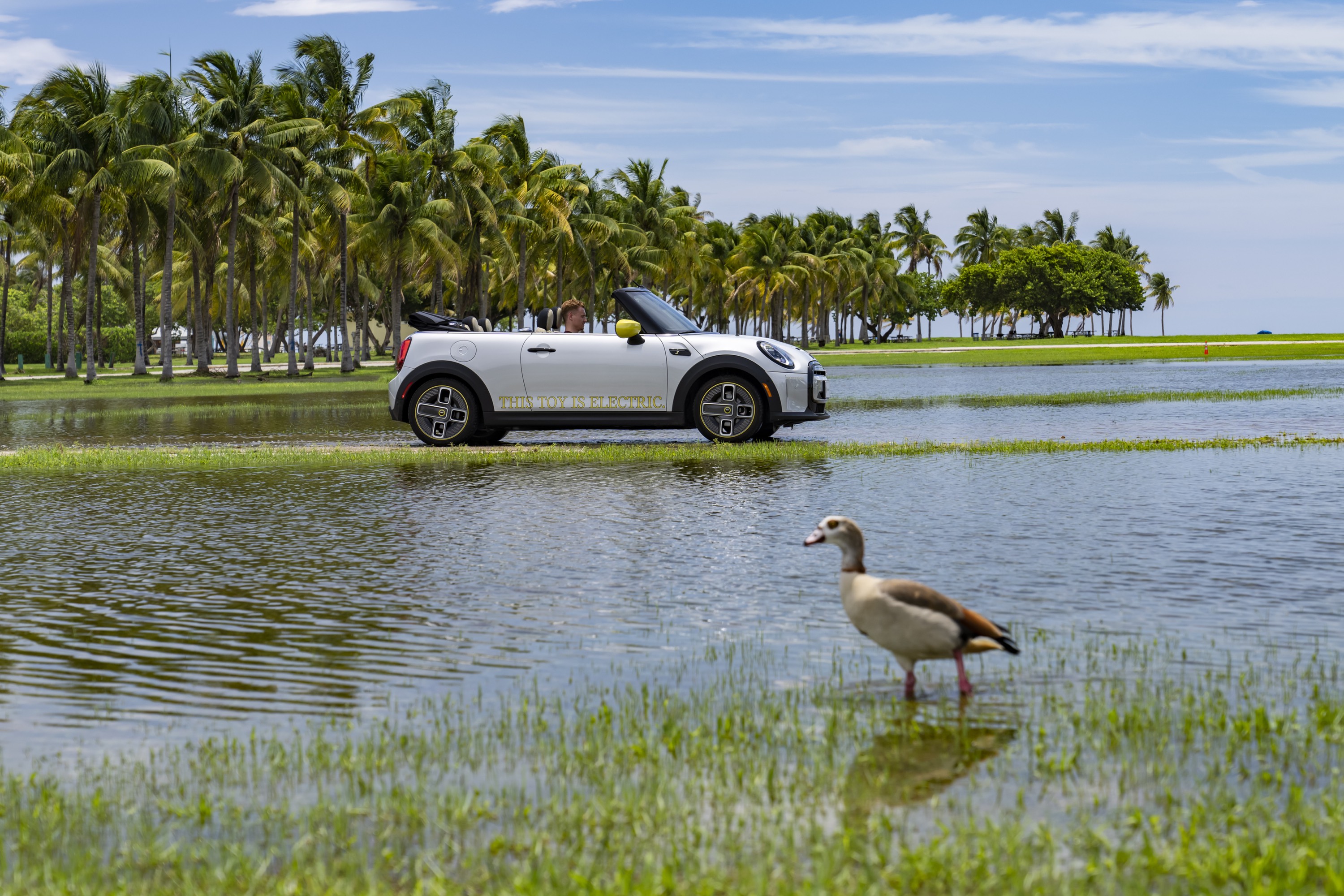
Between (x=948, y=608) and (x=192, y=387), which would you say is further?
(x=192, y=387)

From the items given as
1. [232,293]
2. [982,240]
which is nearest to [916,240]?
[982,240]

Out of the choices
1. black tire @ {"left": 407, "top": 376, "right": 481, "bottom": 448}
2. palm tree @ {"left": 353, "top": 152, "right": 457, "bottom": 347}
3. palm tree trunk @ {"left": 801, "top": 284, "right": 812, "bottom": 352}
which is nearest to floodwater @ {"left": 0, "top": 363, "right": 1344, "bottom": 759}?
black tire @ {"left": 407, "top": 376, "right": 481, "bottom": 448}

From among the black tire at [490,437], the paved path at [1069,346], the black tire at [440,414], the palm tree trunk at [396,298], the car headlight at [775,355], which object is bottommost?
the black tire at [490,437]

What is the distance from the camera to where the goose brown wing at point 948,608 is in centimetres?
482

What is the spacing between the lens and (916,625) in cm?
481

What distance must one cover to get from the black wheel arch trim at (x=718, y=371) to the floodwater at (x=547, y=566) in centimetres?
169

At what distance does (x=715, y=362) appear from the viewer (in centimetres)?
1537

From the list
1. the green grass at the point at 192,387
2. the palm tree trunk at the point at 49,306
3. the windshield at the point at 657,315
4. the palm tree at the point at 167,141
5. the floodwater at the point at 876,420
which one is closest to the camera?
the windshield at the point at 657,315

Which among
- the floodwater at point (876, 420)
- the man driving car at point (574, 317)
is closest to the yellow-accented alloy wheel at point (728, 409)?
the floodwater at point (876, 420)

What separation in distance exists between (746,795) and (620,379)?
1150 cm

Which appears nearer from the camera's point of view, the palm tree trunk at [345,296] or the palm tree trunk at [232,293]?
the palm tree trunk at [232,293]

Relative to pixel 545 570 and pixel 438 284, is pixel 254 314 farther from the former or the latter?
pixel 545 570

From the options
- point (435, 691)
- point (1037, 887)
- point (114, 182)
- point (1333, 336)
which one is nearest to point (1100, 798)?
point (1037, 887)

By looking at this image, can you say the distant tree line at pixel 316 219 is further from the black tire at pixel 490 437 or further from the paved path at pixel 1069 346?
the black tire at pixel 490 437
